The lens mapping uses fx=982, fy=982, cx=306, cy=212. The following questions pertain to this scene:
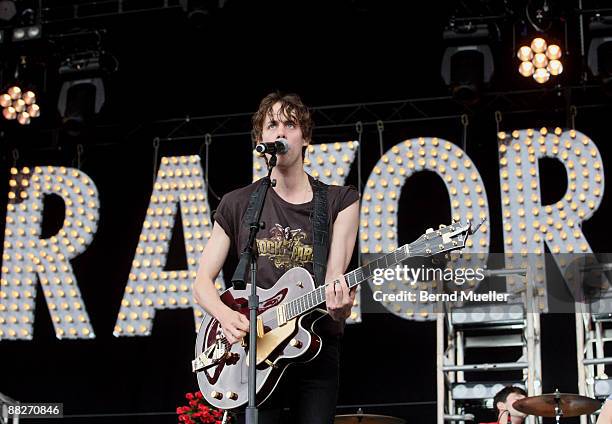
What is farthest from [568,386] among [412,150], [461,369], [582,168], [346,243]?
[346,243]

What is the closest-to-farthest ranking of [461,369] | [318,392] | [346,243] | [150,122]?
1. [318,392]
2. [346,243]
3. [461,369]
4. [150,122]

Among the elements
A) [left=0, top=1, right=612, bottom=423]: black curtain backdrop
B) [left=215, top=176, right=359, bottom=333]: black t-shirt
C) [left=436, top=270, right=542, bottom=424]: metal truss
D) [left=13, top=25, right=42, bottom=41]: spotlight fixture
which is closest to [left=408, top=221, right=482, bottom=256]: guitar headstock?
[left=215, top=176, right=359, bottom=333]: black t-shirt

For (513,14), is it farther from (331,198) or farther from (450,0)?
(331,198)

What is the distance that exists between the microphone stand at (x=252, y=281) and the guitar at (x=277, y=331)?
0.54ft

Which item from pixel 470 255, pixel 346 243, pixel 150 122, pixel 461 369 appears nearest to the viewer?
pixel 346 243

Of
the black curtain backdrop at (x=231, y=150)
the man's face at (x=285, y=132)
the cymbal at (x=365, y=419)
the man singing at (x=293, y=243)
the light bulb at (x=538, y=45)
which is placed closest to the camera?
the man singing at (x=293, y=243)

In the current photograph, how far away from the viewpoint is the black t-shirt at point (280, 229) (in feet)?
12.8

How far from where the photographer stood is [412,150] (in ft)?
26.7

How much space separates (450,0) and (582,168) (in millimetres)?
1749

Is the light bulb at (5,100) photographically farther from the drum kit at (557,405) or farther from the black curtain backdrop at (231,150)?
the drum kit at (557,405)

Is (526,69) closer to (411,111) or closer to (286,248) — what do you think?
(411,111)

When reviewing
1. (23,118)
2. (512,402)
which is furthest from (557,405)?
(23,118)

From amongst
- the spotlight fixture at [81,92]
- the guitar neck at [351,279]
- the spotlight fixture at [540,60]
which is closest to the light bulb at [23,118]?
the spotlight fixture at [81,92]

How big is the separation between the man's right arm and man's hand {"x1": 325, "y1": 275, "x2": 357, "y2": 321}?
0.38m
